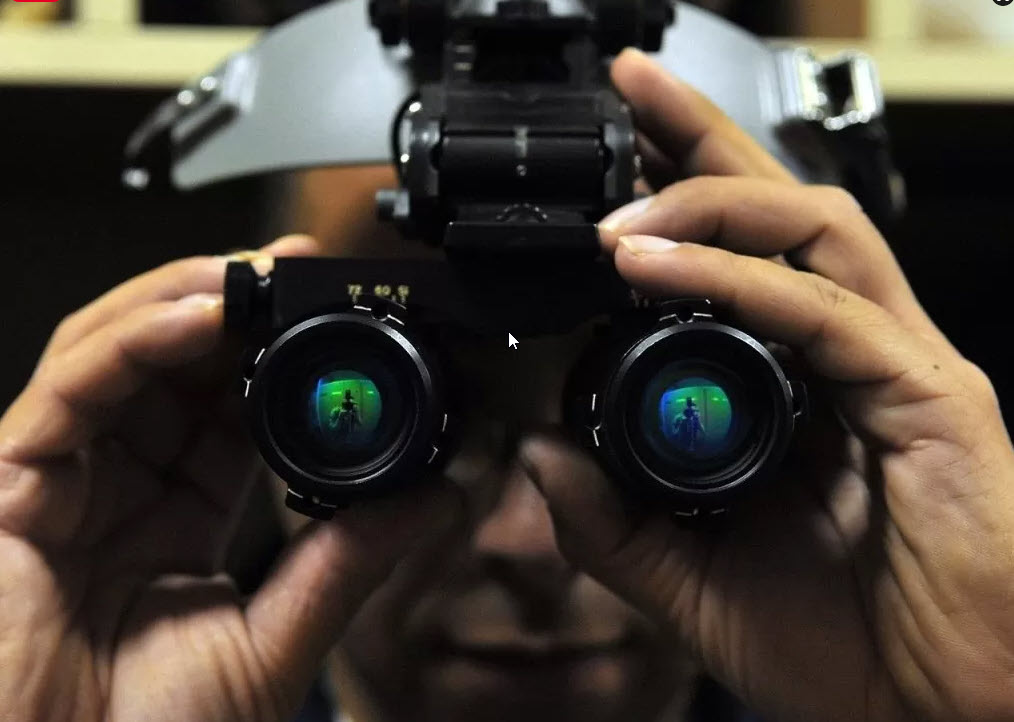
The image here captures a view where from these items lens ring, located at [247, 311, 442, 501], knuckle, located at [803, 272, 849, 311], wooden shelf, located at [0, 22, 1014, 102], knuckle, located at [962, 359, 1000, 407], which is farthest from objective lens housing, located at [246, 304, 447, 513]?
wooden shelf, located at [0, 22, 1014, 102]

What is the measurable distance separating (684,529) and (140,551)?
40cm

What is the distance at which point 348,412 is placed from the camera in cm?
50

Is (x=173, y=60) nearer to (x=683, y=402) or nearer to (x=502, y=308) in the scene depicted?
(x=502, y=308)

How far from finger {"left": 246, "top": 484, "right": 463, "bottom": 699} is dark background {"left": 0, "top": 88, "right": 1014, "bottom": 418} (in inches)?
25.2

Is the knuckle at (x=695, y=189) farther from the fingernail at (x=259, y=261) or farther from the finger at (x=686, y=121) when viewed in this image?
the fingernail at (x=259, y=261)

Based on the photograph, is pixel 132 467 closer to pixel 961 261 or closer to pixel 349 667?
pixel 349 667

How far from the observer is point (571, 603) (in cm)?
75

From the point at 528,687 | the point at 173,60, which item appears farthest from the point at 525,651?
the point at 173,60

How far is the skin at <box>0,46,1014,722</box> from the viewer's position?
538 mm

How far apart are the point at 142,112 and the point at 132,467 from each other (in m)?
0.50

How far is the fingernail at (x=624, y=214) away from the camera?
0.53m

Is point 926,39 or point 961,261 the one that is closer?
point 926,39

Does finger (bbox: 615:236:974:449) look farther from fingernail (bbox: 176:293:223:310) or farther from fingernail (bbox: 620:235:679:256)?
fingernail (bbox: 176:293:223:310)

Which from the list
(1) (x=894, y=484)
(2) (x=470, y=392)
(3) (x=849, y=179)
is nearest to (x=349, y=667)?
(2) (x=470, y=392)
